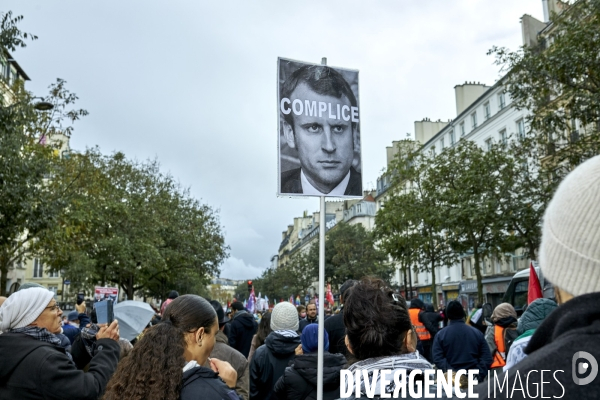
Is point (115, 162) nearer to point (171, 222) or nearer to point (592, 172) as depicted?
point (171, 222)

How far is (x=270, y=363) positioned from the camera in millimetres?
6141

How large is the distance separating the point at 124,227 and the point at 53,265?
567 cm

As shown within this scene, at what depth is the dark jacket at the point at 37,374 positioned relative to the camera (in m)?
3.60

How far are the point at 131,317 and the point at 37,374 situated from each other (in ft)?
3.73

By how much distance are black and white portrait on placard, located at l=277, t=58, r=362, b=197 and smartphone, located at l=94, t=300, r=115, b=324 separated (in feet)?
5.18

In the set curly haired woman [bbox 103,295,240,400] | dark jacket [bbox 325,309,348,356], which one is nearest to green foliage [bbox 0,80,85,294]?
dark jacket [bbox 325,309,348,356]

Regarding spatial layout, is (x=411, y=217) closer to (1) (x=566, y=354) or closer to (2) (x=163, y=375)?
(2) (x=163, y=375)

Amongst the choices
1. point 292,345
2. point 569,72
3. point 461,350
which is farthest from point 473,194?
point 292,345

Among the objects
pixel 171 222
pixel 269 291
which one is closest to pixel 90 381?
pixel 171 222

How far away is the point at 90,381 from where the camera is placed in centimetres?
377

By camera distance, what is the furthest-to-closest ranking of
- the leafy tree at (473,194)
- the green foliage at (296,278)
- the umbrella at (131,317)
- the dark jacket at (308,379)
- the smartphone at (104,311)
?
the green foliage at (296,278)
the leafy tree at (473,194)
the umbrella at (131,317)
the dark jacket at (308,379)
the smartphone at (104,311)

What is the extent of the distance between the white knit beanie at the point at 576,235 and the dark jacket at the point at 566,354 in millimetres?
49

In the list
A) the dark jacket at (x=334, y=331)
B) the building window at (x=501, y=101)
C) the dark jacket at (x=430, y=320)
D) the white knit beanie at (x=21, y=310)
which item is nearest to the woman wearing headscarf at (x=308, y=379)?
the white knit beanie at (x=21, y=310)

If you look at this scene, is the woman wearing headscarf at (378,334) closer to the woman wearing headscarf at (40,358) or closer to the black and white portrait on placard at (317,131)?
the woman wearing headscarf at (40,358)
